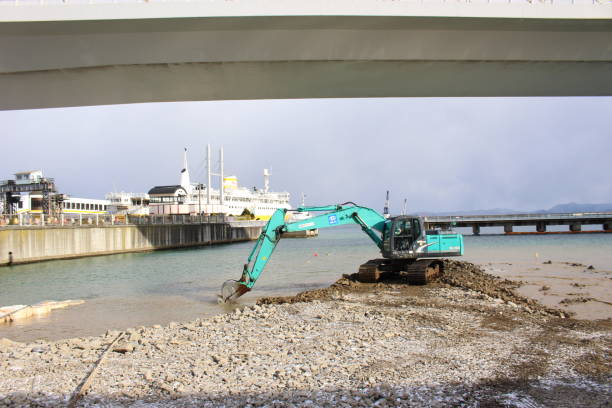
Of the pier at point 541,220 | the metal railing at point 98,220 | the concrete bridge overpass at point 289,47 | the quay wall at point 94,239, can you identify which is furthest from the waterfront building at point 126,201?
the concrete bridge overpass at point 289,47

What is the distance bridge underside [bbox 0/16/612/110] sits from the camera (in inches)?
424

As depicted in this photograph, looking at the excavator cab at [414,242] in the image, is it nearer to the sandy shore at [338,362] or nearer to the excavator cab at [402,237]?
the excavator cab at [402,237]

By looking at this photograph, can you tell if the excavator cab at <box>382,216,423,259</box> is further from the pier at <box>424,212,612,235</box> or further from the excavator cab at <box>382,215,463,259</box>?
the pier at <box>424,212,612,235</box>

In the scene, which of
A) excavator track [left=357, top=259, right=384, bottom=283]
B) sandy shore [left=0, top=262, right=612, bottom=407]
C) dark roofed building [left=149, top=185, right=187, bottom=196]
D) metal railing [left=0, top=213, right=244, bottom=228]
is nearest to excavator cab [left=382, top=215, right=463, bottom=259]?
excavator track [left=357, top=259, right=384, bottom=283]

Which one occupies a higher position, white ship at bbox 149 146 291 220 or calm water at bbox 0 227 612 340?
white ship at bbox 149 146 291 220

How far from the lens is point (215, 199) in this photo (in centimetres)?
9188

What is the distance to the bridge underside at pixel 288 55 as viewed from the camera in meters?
10.8

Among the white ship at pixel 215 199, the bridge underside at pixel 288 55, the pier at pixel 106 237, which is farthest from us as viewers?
the white ship at pixel 215 199

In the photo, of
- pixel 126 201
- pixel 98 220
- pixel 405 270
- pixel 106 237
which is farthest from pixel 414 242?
pixel 126 201

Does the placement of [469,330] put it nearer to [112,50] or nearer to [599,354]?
[599,354]

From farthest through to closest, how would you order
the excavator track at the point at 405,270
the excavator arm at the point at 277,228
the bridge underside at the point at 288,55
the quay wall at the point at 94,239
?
the quay wall at the point at 94,239 < the excavator track at the point at 405,270 < the excavator arm at the point at 277,228 < the bridge underside at the point at 288,55

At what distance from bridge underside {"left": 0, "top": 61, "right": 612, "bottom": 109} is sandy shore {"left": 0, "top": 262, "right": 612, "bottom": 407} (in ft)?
20.5

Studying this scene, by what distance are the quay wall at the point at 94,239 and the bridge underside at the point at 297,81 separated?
1023 inches

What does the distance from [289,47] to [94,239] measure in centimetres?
3808
